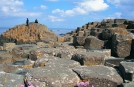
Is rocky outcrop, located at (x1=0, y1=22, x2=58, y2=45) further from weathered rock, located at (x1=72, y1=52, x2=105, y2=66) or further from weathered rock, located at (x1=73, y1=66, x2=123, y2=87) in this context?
weathered rock, located at (x1=73, y1=66, x2=123, y2=87)

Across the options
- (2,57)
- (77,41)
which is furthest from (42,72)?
(77,41)

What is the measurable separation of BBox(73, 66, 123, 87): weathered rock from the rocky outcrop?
1320 cm

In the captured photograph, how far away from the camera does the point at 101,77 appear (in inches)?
136

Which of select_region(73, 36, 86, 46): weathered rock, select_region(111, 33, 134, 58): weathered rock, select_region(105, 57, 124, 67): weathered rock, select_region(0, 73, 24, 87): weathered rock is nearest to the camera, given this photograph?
select_region(0, 73, 24, 87): weathered rock

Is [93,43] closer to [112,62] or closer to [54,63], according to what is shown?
[112,62]

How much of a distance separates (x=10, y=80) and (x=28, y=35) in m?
14.7

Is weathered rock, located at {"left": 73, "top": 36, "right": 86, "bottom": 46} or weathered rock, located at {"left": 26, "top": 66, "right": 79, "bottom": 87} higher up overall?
weathered rock, located at {"left": 73, "top": 36, "right": 86, "bottom": 46}

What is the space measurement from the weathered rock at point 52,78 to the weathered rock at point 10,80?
0.44ft

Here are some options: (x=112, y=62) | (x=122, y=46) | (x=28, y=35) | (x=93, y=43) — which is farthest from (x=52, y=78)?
(x=28, y=35)

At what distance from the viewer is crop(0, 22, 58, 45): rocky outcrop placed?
17.2 m

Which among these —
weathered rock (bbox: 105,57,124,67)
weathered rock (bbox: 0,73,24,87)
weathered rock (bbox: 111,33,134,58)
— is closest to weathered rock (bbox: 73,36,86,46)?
weathered rock (bbox: 111,33,134,58)

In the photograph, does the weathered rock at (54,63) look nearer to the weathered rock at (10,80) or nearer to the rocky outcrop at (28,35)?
the weathered rock at (10,80)

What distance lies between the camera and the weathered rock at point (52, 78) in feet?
10.6

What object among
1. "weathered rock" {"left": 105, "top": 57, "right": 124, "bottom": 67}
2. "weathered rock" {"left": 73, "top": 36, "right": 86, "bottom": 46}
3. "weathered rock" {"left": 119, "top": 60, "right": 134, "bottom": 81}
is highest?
"weathered rock" {"left": 73, "top": 36, "right": 86, "bottom": 46}
